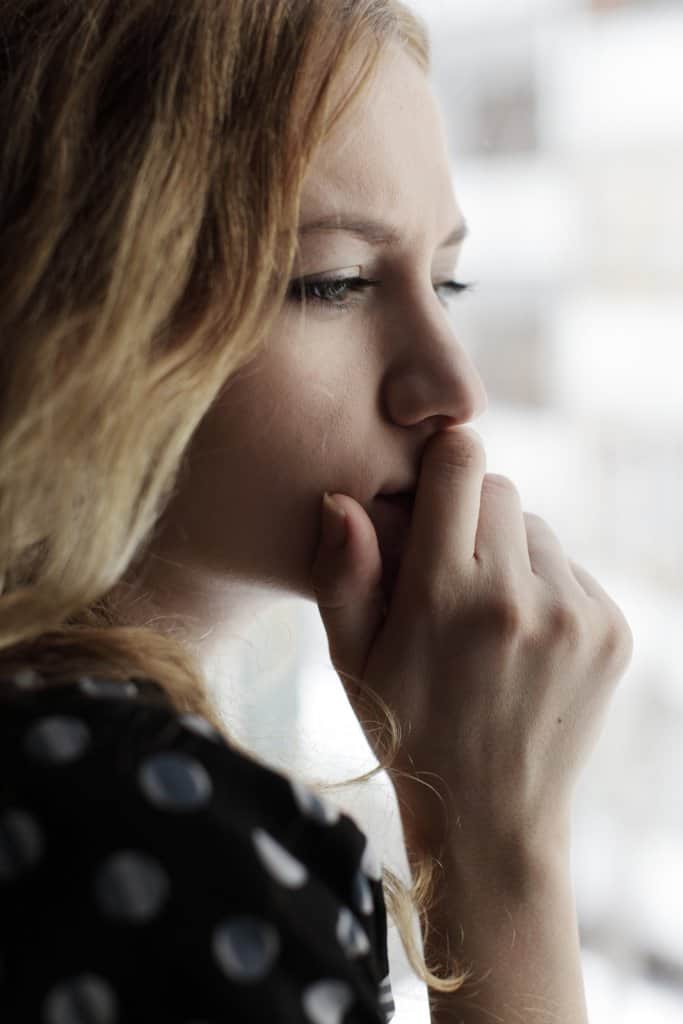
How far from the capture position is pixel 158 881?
0.43 m

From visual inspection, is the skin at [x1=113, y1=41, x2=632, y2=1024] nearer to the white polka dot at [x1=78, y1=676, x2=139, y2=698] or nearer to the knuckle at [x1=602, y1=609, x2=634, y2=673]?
the knuckle at [x1=602, y1=609, x2=634, y2=673]

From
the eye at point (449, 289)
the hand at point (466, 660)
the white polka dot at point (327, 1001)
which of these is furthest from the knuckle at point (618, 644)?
the white polka dot at point (327, 1001)

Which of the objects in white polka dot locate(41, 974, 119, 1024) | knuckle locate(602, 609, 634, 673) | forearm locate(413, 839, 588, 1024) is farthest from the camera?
knuckle locate(602, 609, 634, 673)

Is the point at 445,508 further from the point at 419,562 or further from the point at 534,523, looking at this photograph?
the point at 534,523

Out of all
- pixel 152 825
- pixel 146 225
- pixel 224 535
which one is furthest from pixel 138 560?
pixel 152 825

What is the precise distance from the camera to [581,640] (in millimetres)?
784

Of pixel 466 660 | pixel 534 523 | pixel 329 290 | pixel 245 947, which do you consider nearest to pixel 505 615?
pixel 466 660

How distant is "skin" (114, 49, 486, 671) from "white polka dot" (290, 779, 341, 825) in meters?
0.29

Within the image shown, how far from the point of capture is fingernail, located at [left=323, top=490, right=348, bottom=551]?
2.43 ft

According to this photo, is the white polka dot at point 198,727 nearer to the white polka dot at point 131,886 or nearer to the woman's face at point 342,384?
the white polka dot at point 131,886

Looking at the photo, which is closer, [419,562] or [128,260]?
[128,260]

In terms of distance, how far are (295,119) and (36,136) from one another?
17cm

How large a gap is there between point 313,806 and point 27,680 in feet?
0.50

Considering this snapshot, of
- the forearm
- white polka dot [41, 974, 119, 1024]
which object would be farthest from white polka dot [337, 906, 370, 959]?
the forearm
